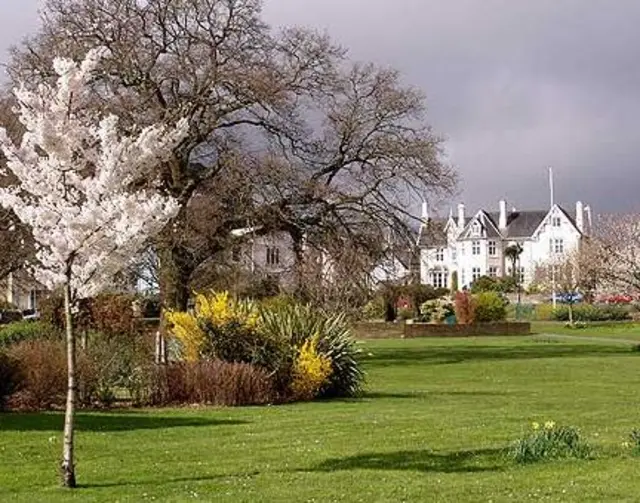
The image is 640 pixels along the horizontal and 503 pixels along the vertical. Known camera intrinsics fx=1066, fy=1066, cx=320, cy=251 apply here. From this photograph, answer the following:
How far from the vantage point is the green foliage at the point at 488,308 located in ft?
221

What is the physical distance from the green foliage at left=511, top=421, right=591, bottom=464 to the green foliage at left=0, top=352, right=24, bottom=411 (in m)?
11.0

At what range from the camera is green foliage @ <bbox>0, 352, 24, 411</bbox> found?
19.9 meters

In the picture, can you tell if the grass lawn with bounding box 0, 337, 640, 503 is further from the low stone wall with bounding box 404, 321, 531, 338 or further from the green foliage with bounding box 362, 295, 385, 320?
the green foliage with bounding box 362, 295, 385, 320

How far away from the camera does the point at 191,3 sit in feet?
115

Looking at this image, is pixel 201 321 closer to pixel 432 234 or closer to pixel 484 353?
pixel 432 234

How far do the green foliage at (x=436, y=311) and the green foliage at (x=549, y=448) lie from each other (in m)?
57.7

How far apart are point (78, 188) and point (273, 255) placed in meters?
29.2

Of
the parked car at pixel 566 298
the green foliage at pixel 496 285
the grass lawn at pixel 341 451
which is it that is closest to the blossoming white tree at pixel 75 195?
Answer: the grass lawn at pixel 341 451

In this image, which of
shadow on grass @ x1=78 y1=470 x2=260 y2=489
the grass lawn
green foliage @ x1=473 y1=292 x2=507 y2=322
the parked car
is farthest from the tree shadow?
the parked car

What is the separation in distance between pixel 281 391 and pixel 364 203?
16.4 meters

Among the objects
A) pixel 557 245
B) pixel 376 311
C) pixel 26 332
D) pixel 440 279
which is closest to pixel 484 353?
pixel 26 332

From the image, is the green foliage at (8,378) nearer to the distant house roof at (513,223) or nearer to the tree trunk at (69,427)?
the tree trunk at (69,427)

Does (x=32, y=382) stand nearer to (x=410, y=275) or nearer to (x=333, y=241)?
(x=333, y=241)

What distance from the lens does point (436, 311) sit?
7112 cm
